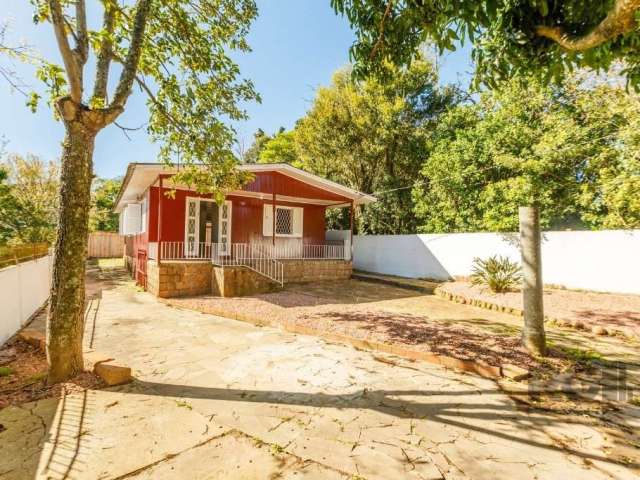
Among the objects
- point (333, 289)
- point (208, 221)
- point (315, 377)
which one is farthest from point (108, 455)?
point (208, 221)

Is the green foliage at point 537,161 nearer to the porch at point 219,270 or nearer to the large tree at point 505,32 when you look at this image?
the porch at point 219,270

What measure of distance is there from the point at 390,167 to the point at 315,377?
673 inches

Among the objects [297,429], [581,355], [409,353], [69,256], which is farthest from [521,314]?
[69,256]

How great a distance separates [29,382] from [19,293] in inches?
141

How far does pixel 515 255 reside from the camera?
1088cm

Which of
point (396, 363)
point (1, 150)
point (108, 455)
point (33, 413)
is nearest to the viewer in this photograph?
point (108, 455)

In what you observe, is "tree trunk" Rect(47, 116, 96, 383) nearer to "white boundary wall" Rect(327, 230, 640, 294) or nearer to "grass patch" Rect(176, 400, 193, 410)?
"grass patch" Rect(176, 400, 193, 410)

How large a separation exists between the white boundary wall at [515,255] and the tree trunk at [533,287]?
6036 millimetres

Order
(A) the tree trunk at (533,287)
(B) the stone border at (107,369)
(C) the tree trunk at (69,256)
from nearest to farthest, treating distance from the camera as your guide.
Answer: (C) the tree trunk at (69,256)
(B) the stone border at (107,369)
(A) the tree trunk at (533,287)

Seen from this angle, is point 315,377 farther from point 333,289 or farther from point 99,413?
point 333,289

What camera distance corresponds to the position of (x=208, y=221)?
12.4m

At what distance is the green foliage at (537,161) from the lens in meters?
9.47

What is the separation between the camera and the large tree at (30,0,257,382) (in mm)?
3428

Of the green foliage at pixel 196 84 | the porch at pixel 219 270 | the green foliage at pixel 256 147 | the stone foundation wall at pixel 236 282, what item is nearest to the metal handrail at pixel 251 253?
the porch at pixel 219 270
